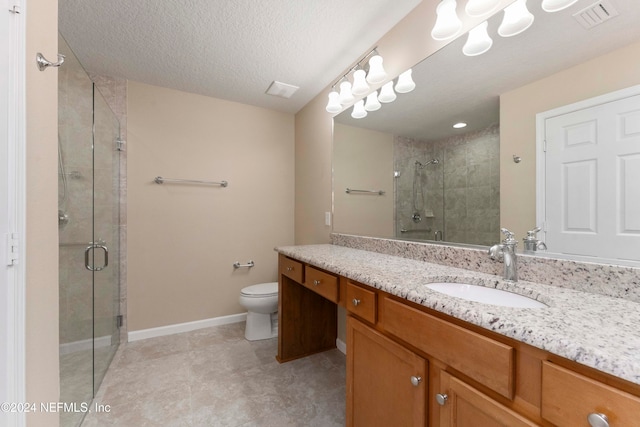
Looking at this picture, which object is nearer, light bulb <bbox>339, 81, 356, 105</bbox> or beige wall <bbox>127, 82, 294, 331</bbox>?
light bulb <bbox>339, 81, 356, 105</bbox>

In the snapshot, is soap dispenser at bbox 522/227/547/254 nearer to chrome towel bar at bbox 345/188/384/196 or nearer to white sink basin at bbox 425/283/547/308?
white sink basin at bbox 425/283/547/308

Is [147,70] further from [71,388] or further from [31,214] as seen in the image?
[71,388]

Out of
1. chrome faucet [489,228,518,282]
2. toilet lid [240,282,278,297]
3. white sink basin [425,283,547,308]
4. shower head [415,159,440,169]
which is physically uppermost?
shower head [415,159,440,169]

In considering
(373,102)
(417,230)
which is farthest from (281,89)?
(417,230)

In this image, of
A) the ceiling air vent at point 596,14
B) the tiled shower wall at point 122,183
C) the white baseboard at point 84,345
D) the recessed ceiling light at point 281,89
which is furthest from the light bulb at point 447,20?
the tiled shower wall at point 122,183

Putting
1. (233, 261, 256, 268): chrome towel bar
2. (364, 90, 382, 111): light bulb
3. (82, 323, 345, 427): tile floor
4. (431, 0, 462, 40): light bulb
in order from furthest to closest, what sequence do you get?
(233, 261, 256, 268): chrome towel bar, (364, 90, 382, 111): light bulb, (82, 323, 345, 427): tile floor, (431, 0, 462, 40): light bulb

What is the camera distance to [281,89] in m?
2.37

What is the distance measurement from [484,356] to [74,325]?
1.91 m

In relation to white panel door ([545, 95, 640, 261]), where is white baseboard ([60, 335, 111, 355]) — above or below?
below

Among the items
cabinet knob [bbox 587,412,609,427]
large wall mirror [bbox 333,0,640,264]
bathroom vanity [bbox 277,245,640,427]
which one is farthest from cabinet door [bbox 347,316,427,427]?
large wall mirror [bbox 333,0,640,264]

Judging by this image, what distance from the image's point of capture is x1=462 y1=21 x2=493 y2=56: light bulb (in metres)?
1.18

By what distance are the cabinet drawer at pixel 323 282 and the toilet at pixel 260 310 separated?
812 millimetres

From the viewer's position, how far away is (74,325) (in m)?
1.42

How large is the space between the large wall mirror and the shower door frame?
1.61 metres
